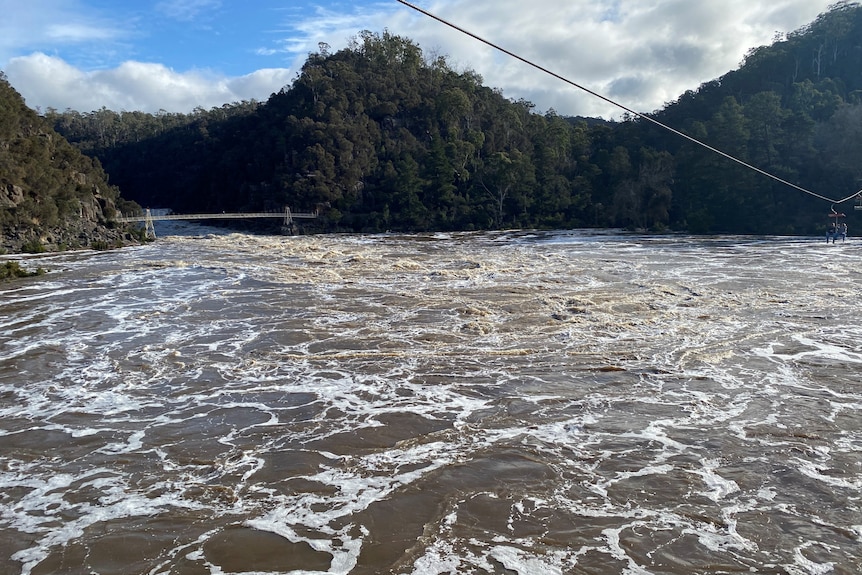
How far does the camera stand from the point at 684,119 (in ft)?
189

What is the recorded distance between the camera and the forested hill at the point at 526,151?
137 ft

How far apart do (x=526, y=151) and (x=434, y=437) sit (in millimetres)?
55528

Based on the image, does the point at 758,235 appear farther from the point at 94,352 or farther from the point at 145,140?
the point at 145,140

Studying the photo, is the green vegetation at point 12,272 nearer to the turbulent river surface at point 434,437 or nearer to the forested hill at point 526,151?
the turbulent river surface at point 434,437

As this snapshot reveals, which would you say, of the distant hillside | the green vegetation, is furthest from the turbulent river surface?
the distant hillside

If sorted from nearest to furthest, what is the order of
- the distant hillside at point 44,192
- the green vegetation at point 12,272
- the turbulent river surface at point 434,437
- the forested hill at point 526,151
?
the turbulent river surface at point 434,437 < the green vegetation at point 12,272 < the distant hillside at point 44,192 < the forested hill at point 526,151

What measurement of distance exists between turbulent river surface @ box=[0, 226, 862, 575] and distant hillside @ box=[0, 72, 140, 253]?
687 inches

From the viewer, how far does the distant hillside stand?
2766 centimetres

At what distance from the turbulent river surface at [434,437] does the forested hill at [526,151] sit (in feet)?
105

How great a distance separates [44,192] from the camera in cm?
2944

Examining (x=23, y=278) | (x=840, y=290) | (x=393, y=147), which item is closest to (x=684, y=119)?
(x=393, y=147)

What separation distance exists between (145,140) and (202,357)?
84.9 m

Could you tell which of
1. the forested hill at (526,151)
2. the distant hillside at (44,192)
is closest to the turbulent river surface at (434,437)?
the distant hillside at (44,192)

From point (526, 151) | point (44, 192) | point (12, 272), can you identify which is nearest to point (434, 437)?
point (12, 272)
